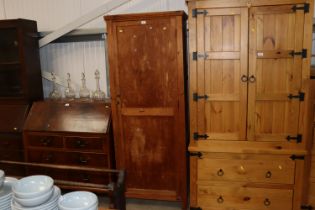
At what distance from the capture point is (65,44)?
3414 millimetres

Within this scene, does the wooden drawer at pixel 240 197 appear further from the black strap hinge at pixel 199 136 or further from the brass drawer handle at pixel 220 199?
the black strap hinge at pixel 199 136

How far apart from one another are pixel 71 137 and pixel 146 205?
1011mm

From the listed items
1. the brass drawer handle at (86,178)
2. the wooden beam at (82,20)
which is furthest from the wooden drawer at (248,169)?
the wooden beam at (82,20)

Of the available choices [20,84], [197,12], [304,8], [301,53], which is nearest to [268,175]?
[301,53]

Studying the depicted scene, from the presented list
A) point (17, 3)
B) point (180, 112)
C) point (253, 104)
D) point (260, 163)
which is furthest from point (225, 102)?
point (17, 3)

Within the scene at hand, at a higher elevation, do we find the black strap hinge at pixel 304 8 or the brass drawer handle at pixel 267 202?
the black strap hinge at pixel 304 8

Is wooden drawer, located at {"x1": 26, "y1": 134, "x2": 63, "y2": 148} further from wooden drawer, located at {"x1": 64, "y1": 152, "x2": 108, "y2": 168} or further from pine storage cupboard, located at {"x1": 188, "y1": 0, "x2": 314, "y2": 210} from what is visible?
pine storage cupboard, located at {"x1": 188, "y1": 0, "x2": 314, "y2": 210}

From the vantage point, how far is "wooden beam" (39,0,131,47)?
9.83 feet

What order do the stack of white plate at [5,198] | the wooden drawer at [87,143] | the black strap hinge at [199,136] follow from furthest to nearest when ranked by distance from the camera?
the wooden drawer at [87,143]
the black strap hinge at [199,136]
the stack of white plate at [5,198]

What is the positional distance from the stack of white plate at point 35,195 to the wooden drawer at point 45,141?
1684mm

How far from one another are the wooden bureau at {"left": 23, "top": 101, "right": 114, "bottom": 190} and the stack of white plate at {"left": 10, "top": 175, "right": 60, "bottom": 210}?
1.51 m

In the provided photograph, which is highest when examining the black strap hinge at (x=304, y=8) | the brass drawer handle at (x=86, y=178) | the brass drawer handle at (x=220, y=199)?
the black strap hinge at (x=304, y=8)

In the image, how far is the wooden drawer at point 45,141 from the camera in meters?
2.86

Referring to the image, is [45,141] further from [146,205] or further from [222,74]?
[222,74]
